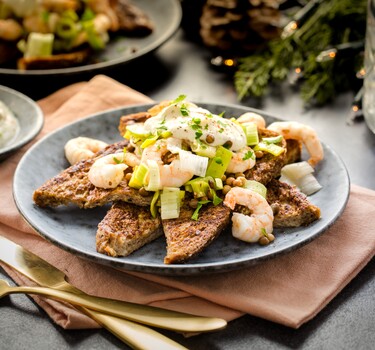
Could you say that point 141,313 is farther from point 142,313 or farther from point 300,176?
point 300,176

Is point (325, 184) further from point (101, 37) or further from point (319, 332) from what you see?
point (101, 37)

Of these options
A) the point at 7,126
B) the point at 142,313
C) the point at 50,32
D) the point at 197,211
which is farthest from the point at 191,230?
the point at 50,32

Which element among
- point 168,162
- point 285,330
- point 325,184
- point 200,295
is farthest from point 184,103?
point 285,330

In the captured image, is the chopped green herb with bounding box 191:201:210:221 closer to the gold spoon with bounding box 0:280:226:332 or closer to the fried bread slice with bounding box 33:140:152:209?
the fried bread slice with bounding box 33:140:152:209

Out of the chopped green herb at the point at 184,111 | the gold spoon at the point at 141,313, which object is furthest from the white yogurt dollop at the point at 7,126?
the gold spoon at the point at 141,313

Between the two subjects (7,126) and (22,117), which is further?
(22,117)

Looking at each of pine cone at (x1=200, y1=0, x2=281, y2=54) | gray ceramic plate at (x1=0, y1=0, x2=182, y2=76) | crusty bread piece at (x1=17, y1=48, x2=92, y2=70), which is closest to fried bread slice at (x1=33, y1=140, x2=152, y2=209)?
gray ceramic plate at (x1=0, y1=0, x2=182, y2=76)
